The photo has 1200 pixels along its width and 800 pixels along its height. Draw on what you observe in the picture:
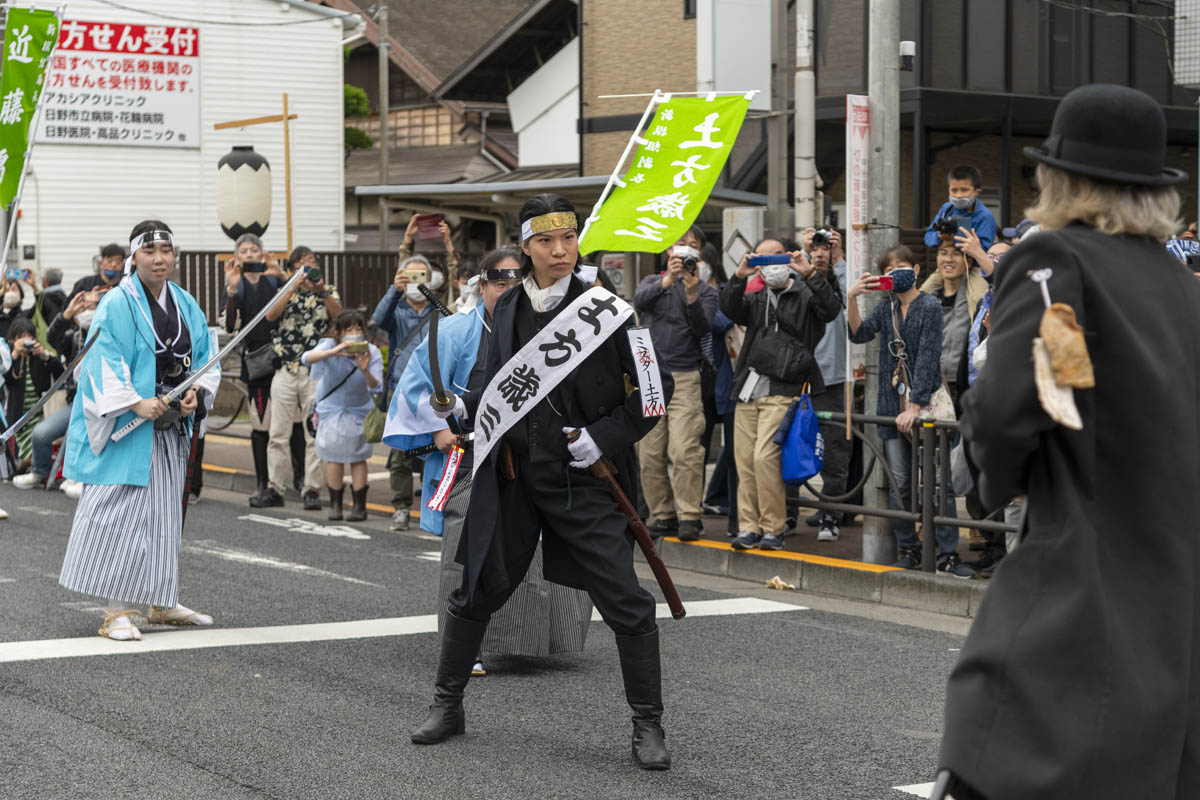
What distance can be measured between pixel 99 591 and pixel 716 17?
717 cm

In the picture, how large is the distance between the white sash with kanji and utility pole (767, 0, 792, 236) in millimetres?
7815

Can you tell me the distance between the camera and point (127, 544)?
7.45 meters

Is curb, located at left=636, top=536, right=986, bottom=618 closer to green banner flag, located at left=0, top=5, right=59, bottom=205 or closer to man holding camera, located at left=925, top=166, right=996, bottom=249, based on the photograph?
man holding camera, located at left=925, top=166, right=996, bottom=249

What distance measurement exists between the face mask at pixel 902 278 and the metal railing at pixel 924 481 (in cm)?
77

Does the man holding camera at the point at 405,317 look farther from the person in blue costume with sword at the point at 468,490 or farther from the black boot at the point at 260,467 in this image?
the person in blue costume with sword at the point at 468,490

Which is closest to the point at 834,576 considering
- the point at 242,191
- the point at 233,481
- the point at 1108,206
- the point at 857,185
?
the point at 857,185

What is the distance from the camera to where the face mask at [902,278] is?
8656mm

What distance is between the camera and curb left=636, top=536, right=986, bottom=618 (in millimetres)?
8375

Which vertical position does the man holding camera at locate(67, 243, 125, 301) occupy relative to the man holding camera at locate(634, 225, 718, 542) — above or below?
above

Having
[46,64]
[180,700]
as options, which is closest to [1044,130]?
[46,64]

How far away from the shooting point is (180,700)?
6.20 meters

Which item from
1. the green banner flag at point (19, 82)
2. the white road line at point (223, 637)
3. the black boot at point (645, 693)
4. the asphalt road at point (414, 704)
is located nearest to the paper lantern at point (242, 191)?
the green banner flag at point (19, 82)

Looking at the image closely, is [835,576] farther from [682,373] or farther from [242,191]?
[242,191]

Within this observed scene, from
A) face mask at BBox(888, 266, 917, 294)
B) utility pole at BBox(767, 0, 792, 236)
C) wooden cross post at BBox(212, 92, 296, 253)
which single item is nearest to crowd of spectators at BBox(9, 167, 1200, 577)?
face mask at BBox(888, 266, 917, 294)
